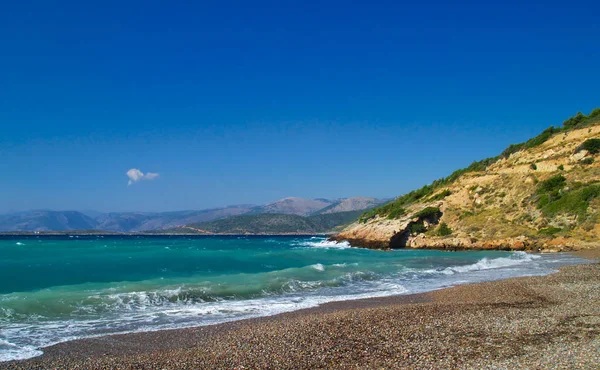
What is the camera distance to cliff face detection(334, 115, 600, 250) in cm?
4153

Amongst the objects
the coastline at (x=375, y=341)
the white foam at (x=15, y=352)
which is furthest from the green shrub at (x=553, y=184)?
the white foam at (x=15, y=352)

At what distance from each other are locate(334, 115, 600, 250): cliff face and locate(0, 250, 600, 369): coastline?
3146 cm

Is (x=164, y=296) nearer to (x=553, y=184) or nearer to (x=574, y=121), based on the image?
(x=553, y=184)

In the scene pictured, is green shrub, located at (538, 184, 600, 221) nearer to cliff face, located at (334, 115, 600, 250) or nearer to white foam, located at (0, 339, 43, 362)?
cliff face, located at (334, 115, 600, 250)

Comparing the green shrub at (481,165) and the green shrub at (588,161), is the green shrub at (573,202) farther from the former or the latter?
the green shrub at (481,165)

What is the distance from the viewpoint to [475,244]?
47.2 metres

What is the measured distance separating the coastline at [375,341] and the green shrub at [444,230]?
3930cm

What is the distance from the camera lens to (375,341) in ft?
31.9

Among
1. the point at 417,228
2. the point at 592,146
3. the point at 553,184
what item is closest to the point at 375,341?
the point at 553,184

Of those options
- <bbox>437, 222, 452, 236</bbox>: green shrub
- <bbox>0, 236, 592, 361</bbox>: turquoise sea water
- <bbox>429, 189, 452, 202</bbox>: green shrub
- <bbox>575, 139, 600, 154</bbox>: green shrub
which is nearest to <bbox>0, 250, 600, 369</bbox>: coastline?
<bbox>0, 236, 592, 361</bbox>: turquoise sea water

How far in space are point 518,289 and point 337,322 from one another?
9.90 meters

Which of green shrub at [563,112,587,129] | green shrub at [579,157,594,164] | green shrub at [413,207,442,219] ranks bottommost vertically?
green shrub at [413,207,442,219]

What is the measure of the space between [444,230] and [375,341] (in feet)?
154

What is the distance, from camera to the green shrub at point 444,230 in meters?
53.0
